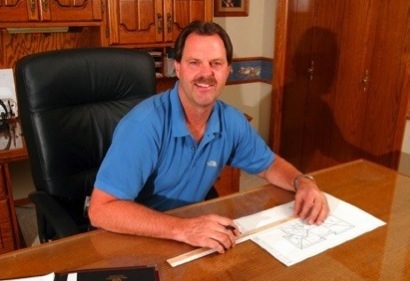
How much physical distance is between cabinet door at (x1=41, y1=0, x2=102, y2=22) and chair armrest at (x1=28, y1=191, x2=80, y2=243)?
1070 mm

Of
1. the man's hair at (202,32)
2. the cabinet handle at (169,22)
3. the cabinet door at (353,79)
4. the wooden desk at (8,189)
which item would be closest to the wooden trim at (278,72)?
the cabinet door at (353,79)

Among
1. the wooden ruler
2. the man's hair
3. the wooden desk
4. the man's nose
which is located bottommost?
the wooden desk

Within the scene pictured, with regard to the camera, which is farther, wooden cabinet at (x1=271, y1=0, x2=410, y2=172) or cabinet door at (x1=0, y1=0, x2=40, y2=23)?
wooden cabinet at (x1=271, y1=0, x2=410, y2=172)

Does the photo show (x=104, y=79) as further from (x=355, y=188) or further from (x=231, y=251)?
(x=355, y=188)

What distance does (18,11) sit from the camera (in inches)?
78.3

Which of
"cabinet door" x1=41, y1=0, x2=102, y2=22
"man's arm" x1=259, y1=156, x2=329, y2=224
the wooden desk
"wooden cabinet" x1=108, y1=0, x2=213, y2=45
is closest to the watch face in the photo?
the wooden desk

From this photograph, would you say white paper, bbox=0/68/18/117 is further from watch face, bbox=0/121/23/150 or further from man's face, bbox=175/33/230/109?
man's face, bbox=175/33/230/109

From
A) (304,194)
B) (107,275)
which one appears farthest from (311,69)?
(107,275)

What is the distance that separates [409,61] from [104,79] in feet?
5.81

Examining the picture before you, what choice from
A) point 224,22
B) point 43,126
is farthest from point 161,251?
point 224,22

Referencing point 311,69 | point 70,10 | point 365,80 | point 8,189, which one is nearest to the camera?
point 8,189

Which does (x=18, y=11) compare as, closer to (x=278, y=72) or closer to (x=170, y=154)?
(x=170, y=154)

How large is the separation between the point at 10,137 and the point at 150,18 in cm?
101

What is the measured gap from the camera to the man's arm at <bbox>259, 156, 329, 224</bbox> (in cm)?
118
